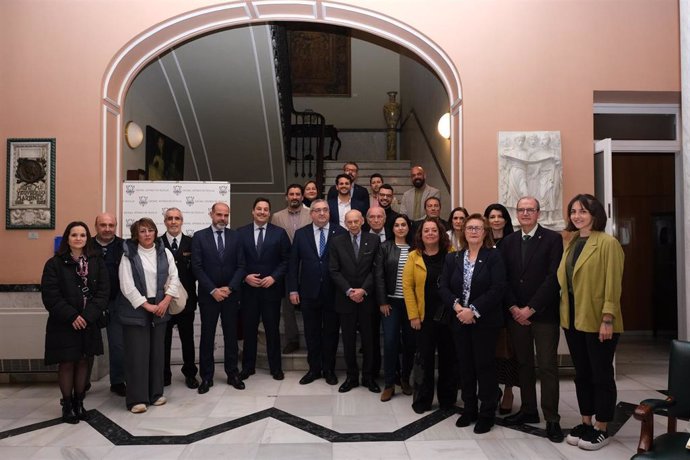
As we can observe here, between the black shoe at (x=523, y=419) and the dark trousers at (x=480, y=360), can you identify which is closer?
the dark trousers at (x=480, y=360)

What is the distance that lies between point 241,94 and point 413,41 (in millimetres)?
3941

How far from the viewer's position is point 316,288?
190 inches

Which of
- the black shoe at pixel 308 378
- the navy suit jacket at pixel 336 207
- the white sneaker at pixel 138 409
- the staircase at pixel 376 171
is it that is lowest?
the white sneaker at pixel 138 409

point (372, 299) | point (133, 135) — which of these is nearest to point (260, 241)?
point (372, 299)

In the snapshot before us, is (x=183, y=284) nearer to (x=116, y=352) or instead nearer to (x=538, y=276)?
(x=116, y=352)

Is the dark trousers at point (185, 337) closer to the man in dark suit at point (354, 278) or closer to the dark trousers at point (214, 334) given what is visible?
the dark trousers at point (214, 334)

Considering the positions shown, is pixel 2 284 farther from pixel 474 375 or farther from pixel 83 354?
pixel 474 375

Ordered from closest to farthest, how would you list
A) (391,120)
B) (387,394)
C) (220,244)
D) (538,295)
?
(538,295) → (387,394) → (220,244) → (391,120)

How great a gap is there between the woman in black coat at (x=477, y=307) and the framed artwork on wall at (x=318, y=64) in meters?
8.93

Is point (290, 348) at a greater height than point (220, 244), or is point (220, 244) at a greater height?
point (220, 244)

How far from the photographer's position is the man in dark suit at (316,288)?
4.84 meters

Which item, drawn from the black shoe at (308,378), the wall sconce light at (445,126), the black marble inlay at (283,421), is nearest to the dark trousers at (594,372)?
the black marble inlay at (283,421)

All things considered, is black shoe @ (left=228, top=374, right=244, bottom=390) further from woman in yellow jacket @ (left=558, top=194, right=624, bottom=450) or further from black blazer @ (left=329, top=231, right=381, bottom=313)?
woman in yellow jacket @ (left=558, top=194, right=624, bottom=450)

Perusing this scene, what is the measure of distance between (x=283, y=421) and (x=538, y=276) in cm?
208
